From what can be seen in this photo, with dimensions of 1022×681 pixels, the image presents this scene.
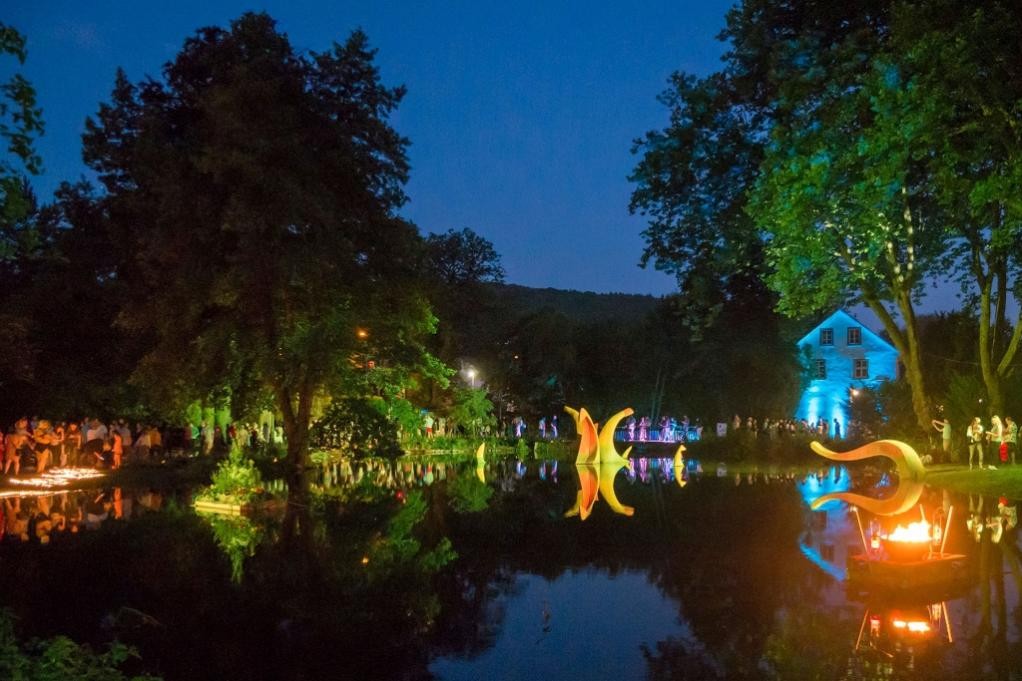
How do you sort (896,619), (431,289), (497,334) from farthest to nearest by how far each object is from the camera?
(497,334) → (431,289) → (896,619)

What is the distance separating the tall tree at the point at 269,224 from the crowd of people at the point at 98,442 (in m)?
3.94

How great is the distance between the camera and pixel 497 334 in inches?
2702

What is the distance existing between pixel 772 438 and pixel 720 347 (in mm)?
18006

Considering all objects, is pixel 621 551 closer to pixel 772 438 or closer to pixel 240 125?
pixel 240 125

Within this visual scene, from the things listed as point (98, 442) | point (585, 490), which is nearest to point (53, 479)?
point (98, 442)

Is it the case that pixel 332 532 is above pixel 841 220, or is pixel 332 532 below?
below

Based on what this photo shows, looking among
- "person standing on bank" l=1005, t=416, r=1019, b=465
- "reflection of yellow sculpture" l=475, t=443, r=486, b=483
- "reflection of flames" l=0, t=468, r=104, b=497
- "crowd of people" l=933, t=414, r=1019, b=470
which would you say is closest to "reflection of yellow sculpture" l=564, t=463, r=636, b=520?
"reflection of yellow sculpture" l=475, t=443, r=486, b=483

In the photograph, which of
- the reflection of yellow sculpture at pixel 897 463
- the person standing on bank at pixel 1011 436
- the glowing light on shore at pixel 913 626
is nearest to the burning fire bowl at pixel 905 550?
the glowing light on shore at pixel 913 626

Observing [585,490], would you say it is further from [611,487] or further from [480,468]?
[480,468]

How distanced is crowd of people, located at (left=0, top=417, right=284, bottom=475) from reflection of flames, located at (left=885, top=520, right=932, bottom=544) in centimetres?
2559

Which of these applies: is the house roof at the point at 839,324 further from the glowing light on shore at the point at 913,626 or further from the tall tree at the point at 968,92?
the glowing light on shore at the point at 913,626

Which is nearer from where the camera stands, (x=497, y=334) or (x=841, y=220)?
(x=841, y=220)

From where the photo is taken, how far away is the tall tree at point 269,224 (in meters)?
28.3

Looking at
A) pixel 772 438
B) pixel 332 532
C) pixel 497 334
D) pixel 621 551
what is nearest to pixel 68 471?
pixel 332 532
